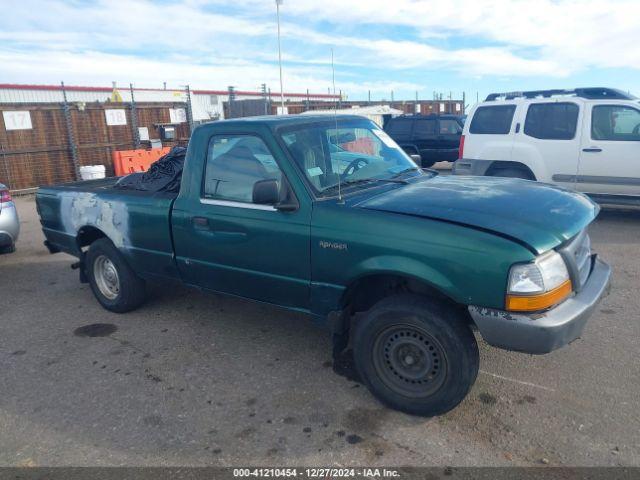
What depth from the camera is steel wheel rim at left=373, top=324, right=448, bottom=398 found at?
3086mm

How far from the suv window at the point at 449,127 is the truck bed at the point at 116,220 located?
10.8 metres

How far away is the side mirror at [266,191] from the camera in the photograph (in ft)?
10.8

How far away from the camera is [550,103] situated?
8.25 meters

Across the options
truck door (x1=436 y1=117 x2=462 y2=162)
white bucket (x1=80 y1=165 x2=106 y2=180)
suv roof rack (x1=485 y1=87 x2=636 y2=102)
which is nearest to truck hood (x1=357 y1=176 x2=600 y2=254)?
suv roof rack (x1=485 y1=87 x2=636 y2=102)

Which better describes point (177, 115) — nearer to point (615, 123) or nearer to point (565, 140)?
point (565, 140)

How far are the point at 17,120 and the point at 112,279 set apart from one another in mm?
10786

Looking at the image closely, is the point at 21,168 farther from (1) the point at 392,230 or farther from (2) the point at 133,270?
(1) the point at 392,230

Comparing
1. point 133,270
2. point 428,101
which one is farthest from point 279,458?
point 428,101

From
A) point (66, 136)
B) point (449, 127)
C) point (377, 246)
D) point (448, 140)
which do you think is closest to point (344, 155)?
point (377, 246)

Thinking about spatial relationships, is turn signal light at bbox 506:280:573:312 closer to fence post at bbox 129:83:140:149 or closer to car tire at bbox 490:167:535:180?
car tire at bbox 490:167:535:180

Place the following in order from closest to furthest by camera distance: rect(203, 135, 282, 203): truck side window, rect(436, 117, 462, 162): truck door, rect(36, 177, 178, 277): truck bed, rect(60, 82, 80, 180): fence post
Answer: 1. rect(203, 135, 282, 203): truck side window
2. rect(36, 177, 178, 277): truck bed
3. rect(436, 117, 462, 162): truck door
4. rect(60, 82, 80, 180): fence post

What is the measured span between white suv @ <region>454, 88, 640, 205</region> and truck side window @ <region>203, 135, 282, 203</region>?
5.92m

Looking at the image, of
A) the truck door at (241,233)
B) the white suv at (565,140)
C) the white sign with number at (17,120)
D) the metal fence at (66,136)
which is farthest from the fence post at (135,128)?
the truck door at (241,233)

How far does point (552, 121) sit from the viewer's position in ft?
27.0
